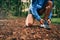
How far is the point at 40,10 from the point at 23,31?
49 centimetres

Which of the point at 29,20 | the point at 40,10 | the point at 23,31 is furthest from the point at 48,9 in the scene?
the point at 23,31

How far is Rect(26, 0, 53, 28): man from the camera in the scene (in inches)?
136

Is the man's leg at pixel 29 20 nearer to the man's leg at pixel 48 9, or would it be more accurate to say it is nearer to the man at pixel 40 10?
the man at pixel 40 10

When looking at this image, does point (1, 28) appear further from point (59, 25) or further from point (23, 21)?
point (59, 25)

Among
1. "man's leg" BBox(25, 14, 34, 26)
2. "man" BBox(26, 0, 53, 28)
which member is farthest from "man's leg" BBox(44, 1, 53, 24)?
"man's leg" BBox(25, 14, 34, 26)

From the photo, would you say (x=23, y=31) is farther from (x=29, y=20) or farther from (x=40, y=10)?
(x=40, y=10)

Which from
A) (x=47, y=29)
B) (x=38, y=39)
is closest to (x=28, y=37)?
(x=38, y=39)

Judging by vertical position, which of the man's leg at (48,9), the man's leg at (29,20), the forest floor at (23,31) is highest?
the man's leg at (48,9)

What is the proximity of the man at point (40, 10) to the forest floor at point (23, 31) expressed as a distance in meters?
0.08

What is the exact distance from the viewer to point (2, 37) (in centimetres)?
335

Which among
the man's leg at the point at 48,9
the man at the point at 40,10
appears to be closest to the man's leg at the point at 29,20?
the man at the point at 40,10

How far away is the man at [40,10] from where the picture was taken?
11.3ft

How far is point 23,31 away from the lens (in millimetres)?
3412

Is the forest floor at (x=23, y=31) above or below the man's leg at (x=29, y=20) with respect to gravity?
below
